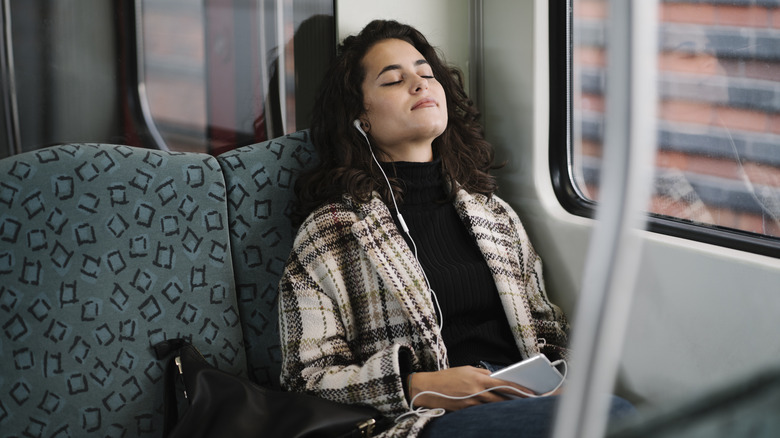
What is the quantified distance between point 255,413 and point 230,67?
0.89 metres

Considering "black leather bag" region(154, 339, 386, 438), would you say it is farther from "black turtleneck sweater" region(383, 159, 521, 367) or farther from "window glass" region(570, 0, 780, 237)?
"window glass" region(570, 0, 780, 237)

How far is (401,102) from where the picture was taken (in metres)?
1.64

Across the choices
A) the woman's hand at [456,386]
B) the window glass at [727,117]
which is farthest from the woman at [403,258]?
the window glass at [727,117]

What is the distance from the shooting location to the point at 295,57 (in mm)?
1826

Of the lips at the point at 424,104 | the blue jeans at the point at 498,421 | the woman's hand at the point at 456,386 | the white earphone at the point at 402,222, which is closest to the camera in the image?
the blue jeans at the point at 498,421

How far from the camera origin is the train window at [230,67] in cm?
160

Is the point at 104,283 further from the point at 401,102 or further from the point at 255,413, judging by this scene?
the point at 401,102

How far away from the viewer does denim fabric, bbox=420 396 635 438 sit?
42.7 inches

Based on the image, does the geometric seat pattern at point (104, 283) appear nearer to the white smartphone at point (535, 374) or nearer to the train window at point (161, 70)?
the train window at point (161, 70)

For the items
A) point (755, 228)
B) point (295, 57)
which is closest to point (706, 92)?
point (755, 228)

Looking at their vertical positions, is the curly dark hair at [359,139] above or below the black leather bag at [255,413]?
above

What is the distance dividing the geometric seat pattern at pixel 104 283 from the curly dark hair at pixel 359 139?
0.26 m

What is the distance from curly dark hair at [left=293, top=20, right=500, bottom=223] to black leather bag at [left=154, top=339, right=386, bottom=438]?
47cm

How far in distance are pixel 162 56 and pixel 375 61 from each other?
0.51 metres
